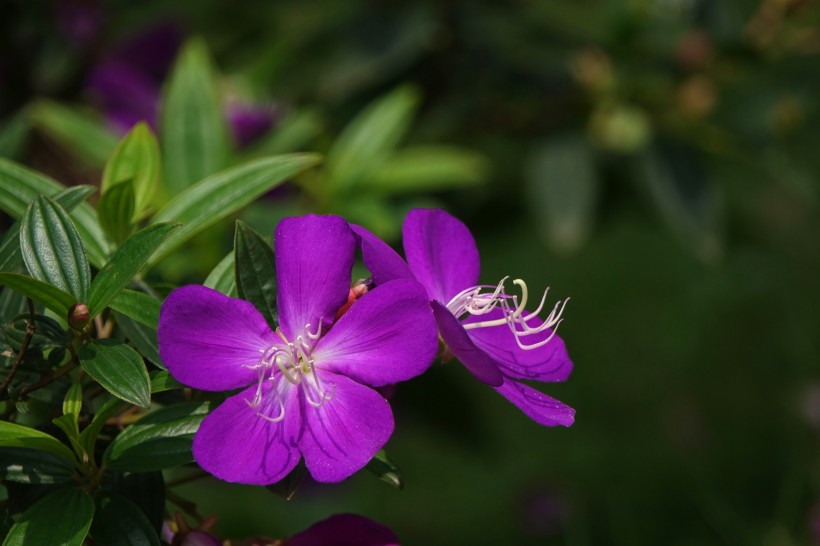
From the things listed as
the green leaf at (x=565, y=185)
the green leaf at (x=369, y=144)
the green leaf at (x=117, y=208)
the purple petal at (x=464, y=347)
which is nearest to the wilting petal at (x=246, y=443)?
the purple petal at (x=464, y=347)

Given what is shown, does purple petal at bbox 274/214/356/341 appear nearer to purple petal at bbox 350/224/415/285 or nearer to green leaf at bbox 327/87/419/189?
purple petal at bbox 350/224/415/285

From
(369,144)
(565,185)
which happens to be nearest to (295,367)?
(369,144)

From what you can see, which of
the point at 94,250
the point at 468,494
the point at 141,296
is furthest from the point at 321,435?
the point at 468,494

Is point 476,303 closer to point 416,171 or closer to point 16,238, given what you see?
point 16,238

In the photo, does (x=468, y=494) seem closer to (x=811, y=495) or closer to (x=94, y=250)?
(x=811, y=495)

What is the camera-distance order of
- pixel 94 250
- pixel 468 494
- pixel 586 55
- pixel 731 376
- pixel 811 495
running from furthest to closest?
pixel 731 376 → pixel 468 494 → pixel 811 495 → pixel 586 55 → pixel 94 250

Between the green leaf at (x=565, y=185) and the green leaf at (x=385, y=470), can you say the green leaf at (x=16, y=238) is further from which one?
the green leaf at (x=565, y=185)

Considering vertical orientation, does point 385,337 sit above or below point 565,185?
above

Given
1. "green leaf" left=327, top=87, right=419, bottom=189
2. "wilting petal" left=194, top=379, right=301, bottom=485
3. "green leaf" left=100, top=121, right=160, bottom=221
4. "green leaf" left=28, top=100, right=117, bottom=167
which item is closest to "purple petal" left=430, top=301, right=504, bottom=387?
"wilting petal" left=194, top=379, right=301, bottom=485
